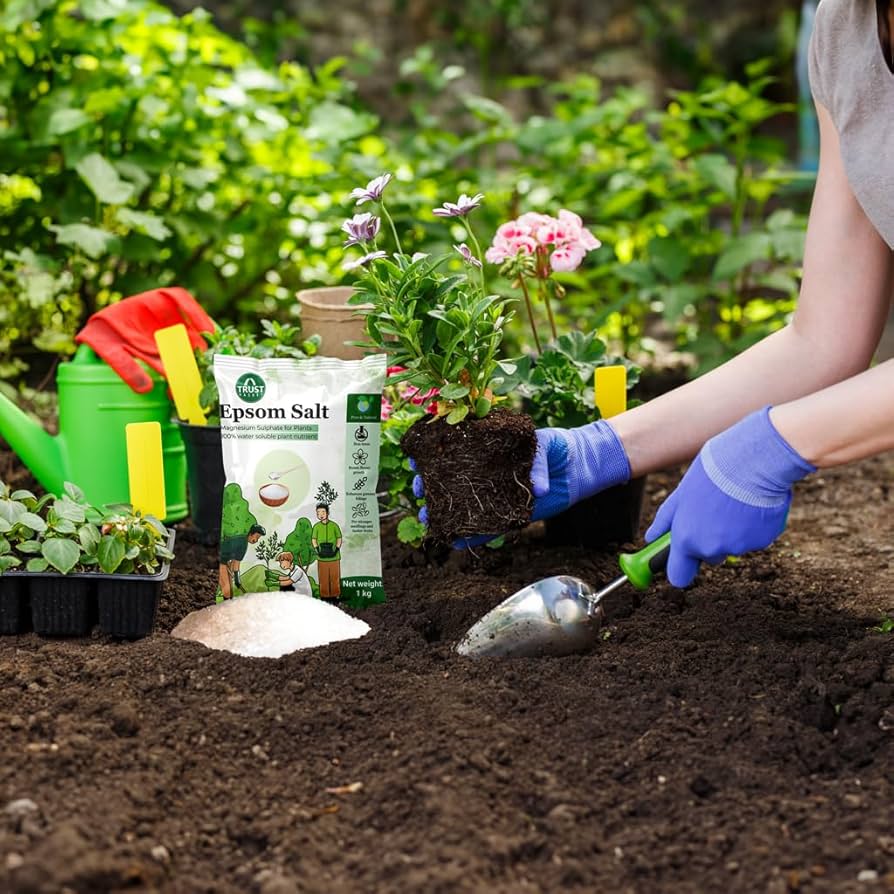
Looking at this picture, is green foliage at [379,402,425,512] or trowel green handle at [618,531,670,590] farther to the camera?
green foliage at [379,402,425,512]

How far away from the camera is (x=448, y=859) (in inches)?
50.6

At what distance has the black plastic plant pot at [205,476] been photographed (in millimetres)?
2279

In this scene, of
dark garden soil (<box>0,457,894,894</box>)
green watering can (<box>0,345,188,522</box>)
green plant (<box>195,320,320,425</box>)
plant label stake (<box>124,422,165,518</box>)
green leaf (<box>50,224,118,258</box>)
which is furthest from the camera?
green leaf (<box>50,224,118,258</box>)

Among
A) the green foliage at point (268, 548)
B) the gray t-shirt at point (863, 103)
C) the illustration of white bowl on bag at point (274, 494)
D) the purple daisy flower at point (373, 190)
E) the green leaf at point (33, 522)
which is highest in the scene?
the gray t-shirt at point (863, 103)

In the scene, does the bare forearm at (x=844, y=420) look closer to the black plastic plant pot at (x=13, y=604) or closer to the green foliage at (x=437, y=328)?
the green foliage at (x=437, y=328)

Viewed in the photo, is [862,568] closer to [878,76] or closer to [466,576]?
[466,576]

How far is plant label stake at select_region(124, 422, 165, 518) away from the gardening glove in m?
0.33

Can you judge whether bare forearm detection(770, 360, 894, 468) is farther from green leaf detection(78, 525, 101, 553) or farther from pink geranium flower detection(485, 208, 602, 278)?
green leaf detection(78, 525, 101, 553)

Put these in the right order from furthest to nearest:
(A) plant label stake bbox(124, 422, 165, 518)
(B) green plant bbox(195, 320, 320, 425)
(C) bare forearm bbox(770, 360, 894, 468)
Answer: (B) green plant bbox(195, 320, 320, 425) → (A) plant label stake bbox(124, 422, 165, 518) → (C) bare forearm bbox(770, 360, 894, 468)

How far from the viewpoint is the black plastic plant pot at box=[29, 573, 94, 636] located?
1.85 meters

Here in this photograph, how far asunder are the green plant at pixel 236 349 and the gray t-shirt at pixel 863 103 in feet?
3.41

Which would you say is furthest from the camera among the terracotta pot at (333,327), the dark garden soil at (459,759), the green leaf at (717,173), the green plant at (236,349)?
the green leaf at (717,173)

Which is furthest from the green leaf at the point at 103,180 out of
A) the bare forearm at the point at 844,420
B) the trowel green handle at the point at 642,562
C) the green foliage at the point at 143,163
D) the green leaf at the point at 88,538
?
the bare forearm at the point at 844,420

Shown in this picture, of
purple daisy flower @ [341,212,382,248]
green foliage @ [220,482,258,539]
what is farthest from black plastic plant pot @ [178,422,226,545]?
purple daisy flower @ [341,212,382,248]
